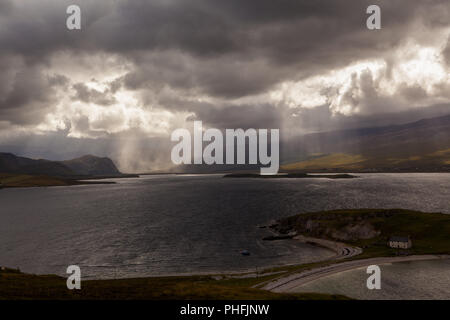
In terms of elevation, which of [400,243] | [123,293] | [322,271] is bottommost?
[322,271]

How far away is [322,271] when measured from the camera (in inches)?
3310

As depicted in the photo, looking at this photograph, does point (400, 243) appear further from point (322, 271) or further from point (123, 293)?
point (123, 293)

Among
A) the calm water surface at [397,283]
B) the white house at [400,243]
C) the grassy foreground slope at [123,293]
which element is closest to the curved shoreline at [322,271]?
the calm water surface at [397,283]

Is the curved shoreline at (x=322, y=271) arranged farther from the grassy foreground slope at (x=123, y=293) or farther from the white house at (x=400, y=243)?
the grassy foreground slope at (x=123, y=293)

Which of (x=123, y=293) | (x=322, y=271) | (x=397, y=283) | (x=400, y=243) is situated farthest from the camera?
(x=400, y=243)

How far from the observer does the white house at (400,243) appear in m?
108

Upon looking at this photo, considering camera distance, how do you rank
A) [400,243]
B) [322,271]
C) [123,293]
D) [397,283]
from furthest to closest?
1. [400,243]
2. [322,271]
3. [397,283]
4. [123,293]

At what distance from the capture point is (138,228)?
548 feet

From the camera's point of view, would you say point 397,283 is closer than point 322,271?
Yes

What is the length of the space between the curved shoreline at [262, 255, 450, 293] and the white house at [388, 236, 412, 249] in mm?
7069

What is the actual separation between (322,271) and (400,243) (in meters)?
43.2

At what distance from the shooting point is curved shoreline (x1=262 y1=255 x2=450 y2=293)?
7294 centimetres

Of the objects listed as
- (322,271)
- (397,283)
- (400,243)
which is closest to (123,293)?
(322,271)
